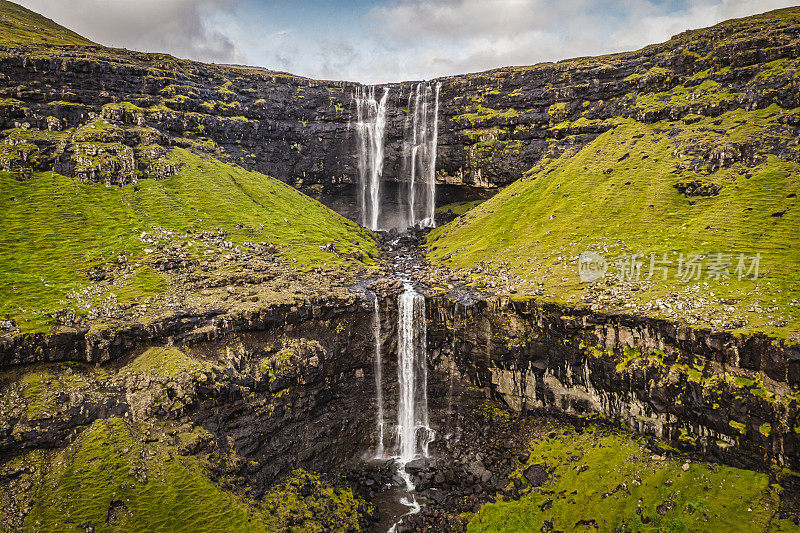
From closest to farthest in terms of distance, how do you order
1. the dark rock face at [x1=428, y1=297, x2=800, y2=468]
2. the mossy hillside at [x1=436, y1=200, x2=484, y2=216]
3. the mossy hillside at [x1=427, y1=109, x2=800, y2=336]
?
1. the dark rock face at [x1=428, y1=297, x2=800, y2=468]
2. the mossy hillside at [x1=427, y1=109, x2=800, y2=336]
3. the mossy hillside at [x1=436, y1=200, x2=484, y2=216]

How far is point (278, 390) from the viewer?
3762 centimetres

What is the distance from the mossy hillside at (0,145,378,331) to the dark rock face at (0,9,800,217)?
3.89 metres

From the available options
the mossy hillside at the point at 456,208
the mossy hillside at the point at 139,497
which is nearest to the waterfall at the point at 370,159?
the mossy hillside at the point at 456,208

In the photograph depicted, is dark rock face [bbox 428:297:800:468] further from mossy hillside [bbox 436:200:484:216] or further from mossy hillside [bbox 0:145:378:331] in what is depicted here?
mossy hillside [bbox 436:200:484:216]

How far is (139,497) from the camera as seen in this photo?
2895 centimetres

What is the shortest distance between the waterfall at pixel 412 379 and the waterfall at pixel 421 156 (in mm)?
35025

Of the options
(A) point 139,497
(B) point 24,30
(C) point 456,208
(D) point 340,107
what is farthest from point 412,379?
(B) point 24,30

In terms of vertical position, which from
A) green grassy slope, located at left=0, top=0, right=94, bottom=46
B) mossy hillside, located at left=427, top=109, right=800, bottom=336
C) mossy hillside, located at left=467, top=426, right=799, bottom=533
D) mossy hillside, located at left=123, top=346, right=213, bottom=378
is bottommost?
mossy hillside, located at left=467, top=426, right=799, bottom=533

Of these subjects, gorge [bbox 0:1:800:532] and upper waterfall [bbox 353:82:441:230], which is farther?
upper waterfall [bbox 353:82:441:230]

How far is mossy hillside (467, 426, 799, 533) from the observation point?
88.6ft

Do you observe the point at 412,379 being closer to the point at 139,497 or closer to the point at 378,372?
the point at 378,372

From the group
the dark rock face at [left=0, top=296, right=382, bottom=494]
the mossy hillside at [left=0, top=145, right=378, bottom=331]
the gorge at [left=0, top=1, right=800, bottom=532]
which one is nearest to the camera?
the gorge at [left=0, top=1, right=800, bottom=532]

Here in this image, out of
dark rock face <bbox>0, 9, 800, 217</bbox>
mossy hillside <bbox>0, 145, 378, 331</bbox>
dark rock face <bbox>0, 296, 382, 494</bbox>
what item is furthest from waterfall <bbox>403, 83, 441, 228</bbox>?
dark rock face <bbox>0, 296, 382, 494</bbox>

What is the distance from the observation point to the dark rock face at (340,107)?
182ft
